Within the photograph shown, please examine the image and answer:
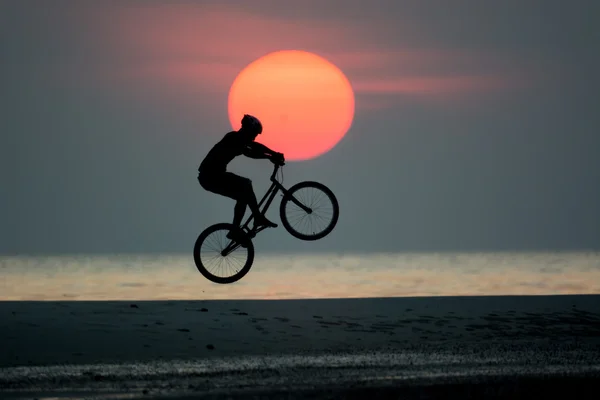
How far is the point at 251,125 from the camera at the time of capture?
16.5 meters

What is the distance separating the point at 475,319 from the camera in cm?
1903

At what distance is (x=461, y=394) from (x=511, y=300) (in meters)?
12.2

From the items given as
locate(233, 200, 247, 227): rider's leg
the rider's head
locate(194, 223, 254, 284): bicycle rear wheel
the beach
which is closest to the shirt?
the rider's head

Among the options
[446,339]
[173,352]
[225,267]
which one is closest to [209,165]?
[225,267]

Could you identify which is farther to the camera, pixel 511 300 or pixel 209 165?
pixel 511 300

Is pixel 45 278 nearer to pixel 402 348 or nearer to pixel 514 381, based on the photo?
pixel 402 348

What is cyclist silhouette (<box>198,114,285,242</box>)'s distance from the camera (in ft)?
54.3

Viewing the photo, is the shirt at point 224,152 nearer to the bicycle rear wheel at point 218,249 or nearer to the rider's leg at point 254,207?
the rider's leg at point 254,207

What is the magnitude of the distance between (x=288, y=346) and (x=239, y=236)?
2.89 meters

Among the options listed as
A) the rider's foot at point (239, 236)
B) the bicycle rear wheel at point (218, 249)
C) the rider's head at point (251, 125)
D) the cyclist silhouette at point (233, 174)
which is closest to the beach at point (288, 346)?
the bicycle rear wheel at point (218, 249)

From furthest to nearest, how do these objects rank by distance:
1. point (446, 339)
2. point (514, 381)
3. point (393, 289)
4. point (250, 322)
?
point (393, 289)
point (250, 322)
point (446, 339)
point (514, 381)

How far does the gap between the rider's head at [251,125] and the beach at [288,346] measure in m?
3.41

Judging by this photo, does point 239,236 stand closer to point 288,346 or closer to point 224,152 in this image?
point 224,152

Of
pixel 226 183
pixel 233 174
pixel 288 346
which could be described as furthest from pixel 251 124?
pixel 288 346
